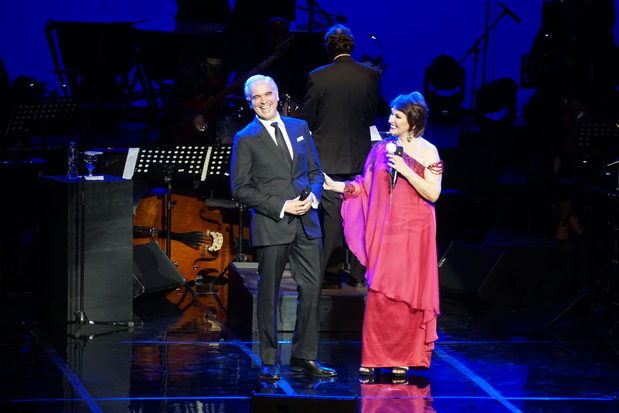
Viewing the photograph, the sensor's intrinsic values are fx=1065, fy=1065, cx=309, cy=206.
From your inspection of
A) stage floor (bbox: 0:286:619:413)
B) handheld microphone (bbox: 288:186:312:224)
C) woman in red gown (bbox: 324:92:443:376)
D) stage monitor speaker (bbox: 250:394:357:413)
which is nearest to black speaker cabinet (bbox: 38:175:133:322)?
stage floor (bbox: 0:286:619:413)

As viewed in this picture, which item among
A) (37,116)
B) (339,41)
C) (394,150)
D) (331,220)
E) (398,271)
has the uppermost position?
(339,41)

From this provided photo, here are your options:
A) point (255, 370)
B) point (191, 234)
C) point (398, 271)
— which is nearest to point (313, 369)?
point (255, 370)

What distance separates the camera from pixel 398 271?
6.33 m

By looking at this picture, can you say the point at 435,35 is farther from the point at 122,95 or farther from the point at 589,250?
the point at 589,250

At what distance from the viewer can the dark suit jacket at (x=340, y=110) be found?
24.7 feet

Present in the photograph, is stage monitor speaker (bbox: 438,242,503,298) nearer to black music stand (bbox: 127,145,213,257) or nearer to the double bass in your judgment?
the double bass

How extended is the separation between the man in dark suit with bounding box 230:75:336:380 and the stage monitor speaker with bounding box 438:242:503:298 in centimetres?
280

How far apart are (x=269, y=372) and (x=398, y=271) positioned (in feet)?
3.17

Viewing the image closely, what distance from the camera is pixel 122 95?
11.8 m

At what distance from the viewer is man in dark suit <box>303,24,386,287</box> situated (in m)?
7.51

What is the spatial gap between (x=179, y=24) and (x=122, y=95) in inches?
41.7

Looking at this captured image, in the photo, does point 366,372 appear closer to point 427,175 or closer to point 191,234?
point 427,175

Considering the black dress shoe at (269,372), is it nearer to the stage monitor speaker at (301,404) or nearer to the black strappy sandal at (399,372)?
the black strappy sandal at (399,372)

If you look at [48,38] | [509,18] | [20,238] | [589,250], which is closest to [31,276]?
[20,238]
